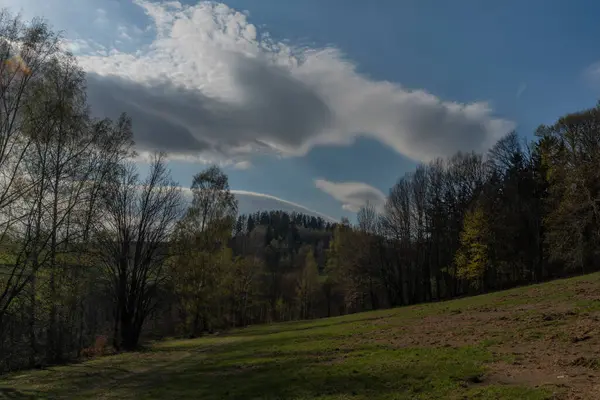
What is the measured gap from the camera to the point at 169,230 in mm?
42188

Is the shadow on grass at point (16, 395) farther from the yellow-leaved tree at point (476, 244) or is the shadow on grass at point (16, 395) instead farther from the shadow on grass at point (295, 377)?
the yellow-leaved tree at point (476, 244)

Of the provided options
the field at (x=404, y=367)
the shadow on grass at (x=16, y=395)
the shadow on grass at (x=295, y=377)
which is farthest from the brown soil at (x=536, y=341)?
the shadow on grass at (x=16, y=395)

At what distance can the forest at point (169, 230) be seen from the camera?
76.0 feet

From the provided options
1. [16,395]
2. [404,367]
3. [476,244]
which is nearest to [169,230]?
[16,395]

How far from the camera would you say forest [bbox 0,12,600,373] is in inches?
912

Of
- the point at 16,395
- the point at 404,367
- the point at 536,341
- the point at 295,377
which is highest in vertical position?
the point at 536,341

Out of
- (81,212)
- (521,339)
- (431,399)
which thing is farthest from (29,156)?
(521,339)

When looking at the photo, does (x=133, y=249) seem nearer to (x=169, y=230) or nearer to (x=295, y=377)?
(x=169, y=230)

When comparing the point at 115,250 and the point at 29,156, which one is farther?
the point at 115,250

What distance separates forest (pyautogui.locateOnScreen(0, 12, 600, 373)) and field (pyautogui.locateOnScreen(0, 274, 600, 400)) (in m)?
7.23

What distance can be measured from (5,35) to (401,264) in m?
65.9

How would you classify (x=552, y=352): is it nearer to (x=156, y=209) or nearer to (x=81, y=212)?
(x=81, y=212)

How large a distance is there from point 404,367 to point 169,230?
3266cm

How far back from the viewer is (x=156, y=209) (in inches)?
1618
